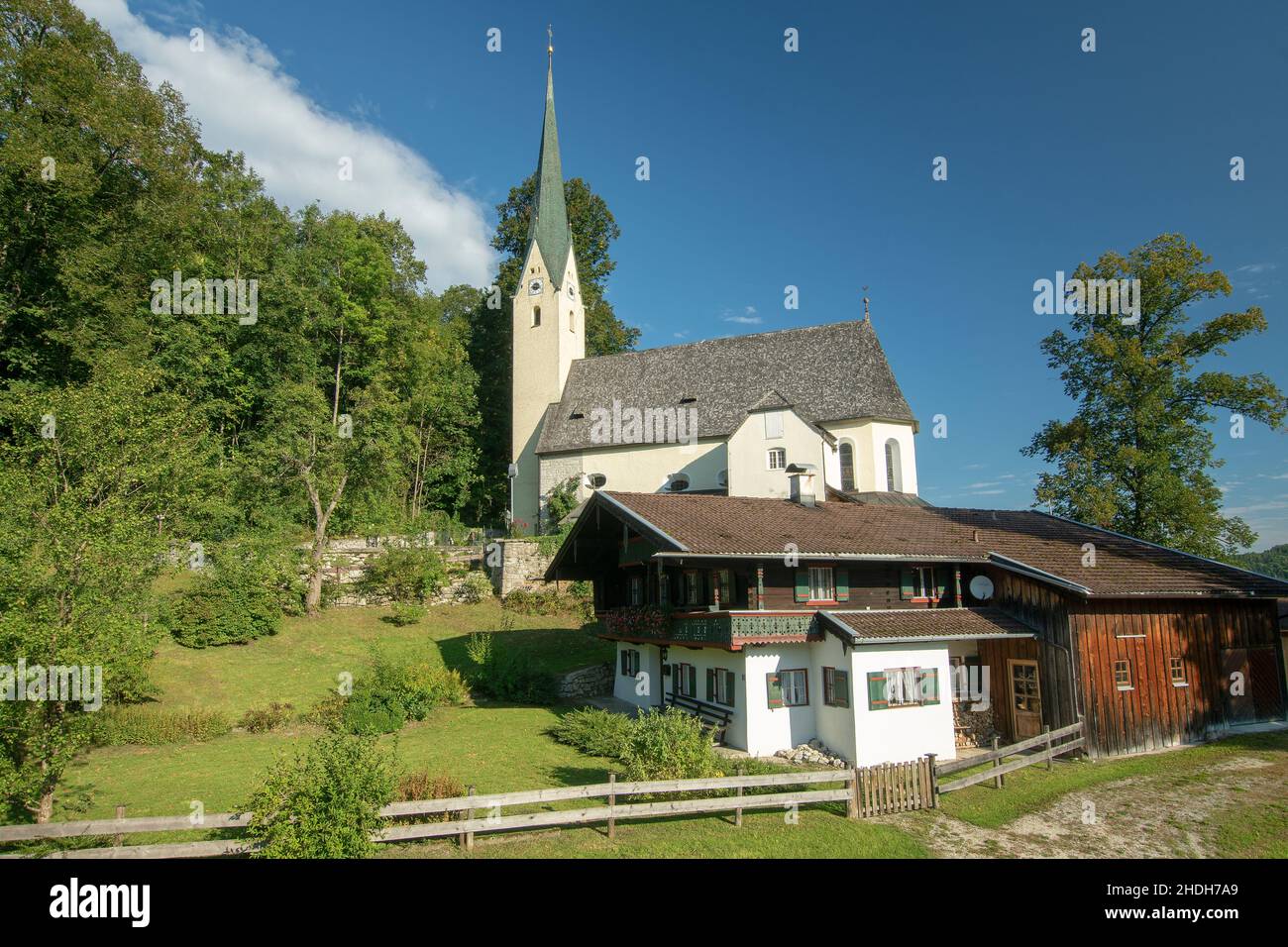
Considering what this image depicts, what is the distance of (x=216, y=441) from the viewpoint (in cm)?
3366

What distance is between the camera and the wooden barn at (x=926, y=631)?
57.6 ft

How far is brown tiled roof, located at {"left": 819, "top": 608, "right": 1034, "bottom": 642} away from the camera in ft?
56.4

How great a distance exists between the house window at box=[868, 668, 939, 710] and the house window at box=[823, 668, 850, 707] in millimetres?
546

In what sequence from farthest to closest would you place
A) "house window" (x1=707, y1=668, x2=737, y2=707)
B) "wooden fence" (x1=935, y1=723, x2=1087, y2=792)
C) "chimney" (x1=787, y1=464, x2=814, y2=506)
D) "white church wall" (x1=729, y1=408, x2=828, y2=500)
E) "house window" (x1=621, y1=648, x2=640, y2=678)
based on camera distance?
"white church wall" (x1=729, y1=408, x2=828, y2=500) < "house window" (x1=621, y1=648, x2=640, y2=678) < "chimney" (x1=787, y1=464, x2=814, y2=506) < "house window" (x1=707, y1=668, x2=737, y2=707) < "wooden fence" (x1=935, y1=723, x2=1087, y2=792)

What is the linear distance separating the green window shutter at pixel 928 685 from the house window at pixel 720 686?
4.55 metres

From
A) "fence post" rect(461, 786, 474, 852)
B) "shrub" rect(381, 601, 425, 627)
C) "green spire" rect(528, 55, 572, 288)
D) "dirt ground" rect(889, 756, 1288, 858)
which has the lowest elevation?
"dirt ground" rect(889, 756, 1288, 858)

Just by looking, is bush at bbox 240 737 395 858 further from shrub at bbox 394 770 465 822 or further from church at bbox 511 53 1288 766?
church at bbox 511 53 1288 766

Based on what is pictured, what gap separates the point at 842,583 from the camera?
64.1 ft

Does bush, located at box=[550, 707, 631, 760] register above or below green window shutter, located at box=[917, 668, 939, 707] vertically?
below

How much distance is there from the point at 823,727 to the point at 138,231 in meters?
33.2

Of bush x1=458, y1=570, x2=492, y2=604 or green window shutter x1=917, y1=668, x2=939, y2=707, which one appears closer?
green window shutter x1=917, y1=668, x2=939, y2=707

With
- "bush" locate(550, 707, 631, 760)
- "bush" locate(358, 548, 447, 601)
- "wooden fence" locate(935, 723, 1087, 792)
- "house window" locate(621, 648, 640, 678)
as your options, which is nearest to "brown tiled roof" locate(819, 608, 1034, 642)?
"wooden fence" locate(935, 723, 1087, 792)

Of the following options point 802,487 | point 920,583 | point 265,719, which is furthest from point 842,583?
point 265,719
